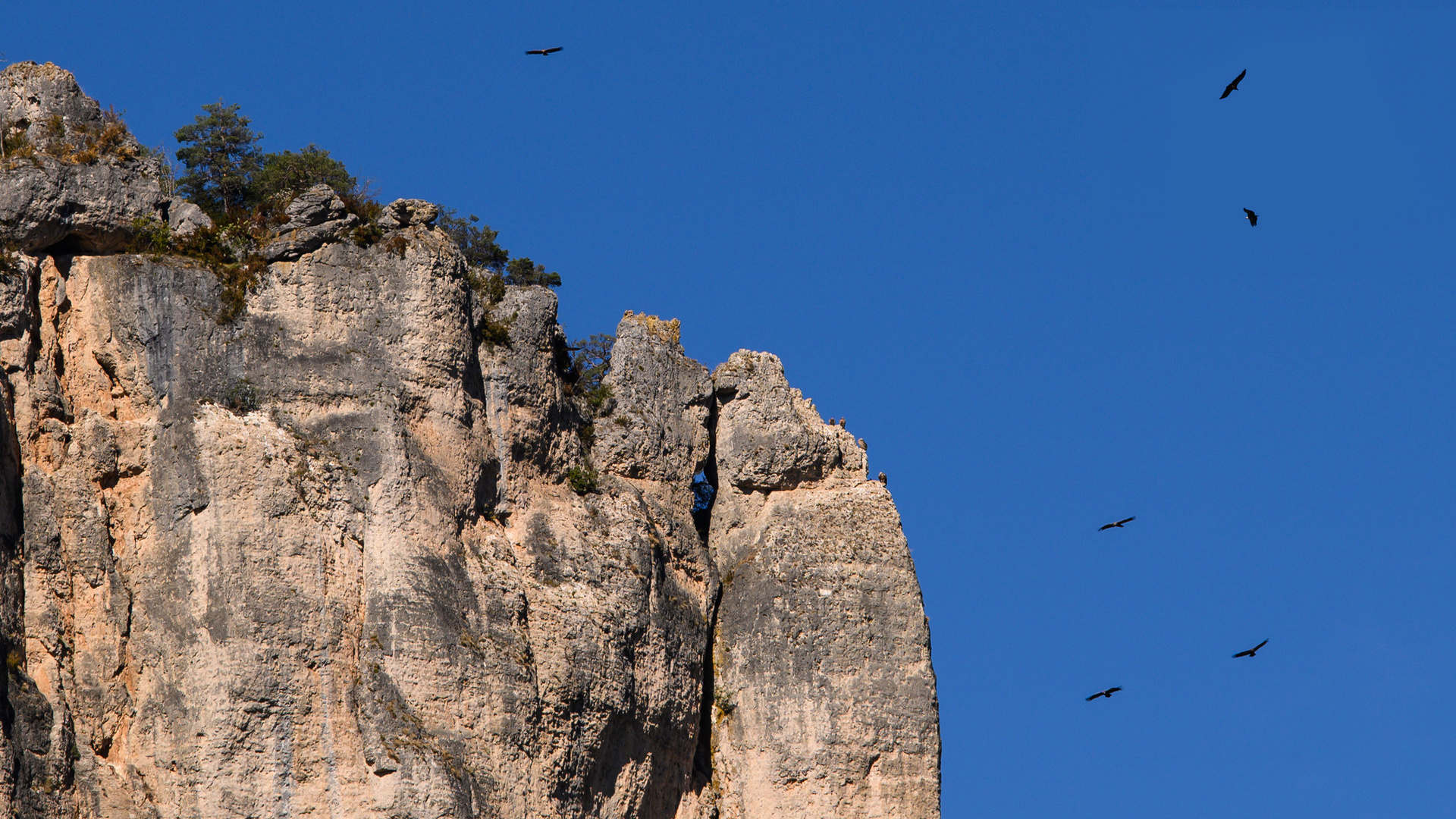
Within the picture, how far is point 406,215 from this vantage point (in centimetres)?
4328

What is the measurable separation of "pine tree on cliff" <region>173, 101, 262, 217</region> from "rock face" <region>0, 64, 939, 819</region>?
6880 mm

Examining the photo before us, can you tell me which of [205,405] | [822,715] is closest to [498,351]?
[205,405]

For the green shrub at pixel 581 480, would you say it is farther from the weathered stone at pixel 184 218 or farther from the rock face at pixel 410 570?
the weathered stone at pixel 184 218

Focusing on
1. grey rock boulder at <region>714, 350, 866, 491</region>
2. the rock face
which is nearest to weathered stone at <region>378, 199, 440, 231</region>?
the rock face

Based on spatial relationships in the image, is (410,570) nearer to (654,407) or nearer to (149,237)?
(149,237)

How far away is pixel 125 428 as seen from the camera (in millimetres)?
40031

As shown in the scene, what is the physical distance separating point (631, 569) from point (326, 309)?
698cm

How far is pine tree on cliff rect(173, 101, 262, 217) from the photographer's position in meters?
49.1

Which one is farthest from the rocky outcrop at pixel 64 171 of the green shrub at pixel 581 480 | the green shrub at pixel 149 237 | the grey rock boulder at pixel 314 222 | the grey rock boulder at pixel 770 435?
the grey rock boulder at pixel 770 435

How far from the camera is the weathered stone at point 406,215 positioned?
42906 millimetres

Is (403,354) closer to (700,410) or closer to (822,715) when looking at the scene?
(700,410)

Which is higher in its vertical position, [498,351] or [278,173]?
[278,173]

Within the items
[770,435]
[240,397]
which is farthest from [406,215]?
[770,435]

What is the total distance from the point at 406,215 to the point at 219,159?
8.99 meters
